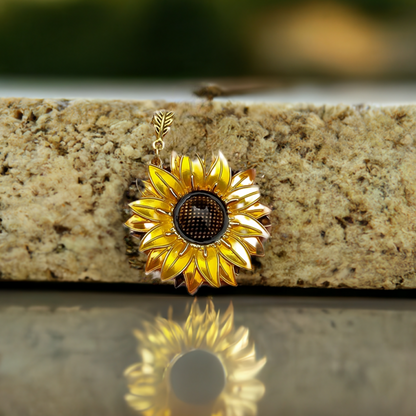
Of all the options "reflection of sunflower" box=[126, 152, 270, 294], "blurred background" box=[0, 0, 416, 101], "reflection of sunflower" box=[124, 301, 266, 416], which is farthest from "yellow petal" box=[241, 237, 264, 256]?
"blurred background" box=[0, 0, 416, 101]

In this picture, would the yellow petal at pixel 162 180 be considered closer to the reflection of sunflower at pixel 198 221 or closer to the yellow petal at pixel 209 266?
the reflection of sunflower at pixel 198 221

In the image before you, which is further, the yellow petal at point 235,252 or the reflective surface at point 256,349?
the yellow petal at point 235,252

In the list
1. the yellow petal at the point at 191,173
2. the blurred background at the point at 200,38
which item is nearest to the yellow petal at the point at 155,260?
the yellow petal at the point at 191,173

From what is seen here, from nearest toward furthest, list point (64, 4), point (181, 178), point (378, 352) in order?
point (378, 352) → point (181, 178) → point (64, 4)

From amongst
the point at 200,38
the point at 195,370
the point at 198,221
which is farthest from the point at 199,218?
the point at 200,38

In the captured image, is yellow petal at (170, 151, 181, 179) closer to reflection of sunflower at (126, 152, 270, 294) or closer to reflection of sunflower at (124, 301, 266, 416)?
reflection of sunflower at (126, 152, 270, 294)

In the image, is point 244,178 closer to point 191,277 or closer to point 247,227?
point 247,227

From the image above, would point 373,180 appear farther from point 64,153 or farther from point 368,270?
point 64,153

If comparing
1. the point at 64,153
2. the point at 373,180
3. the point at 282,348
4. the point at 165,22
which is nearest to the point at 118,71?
the point at 165,22
